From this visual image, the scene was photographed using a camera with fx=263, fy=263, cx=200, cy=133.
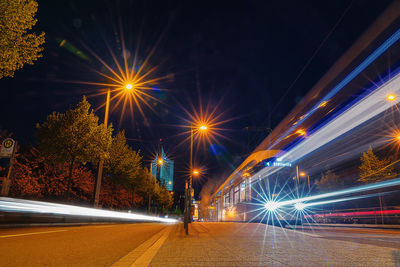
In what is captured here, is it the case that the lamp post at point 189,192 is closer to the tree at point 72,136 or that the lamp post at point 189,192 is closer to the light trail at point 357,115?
the light trail at point 357,115

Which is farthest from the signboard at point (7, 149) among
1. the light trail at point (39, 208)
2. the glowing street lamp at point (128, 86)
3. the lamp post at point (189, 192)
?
the lamp post at point (189, 192)

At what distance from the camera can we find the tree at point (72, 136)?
1638cm

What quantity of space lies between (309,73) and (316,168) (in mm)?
7162

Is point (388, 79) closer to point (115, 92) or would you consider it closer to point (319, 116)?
point (319, 116)

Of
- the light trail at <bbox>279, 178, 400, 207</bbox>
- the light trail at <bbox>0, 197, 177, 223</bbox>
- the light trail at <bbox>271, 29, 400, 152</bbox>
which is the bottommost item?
the light trail at <bbox>0, 197, 177, 223</bbox>

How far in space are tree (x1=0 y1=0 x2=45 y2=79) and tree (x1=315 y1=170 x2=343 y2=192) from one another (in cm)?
3348

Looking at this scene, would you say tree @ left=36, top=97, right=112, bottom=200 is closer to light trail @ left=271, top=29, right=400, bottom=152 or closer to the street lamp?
light trail @ left=271, top=29, right=400, bottom=152

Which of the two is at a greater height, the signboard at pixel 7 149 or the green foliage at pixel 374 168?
the green foliage at pixel 374 168

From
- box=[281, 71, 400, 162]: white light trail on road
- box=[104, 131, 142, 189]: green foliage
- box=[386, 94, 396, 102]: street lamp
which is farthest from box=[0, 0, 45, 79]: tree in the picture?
box=[104, 131, 142, 189]: green foliage

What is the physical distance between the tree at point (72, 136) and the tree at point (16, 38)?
738 centimetres

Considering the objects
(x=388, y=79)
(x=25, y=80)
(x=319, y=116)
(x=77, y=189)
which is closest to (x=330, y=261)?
(x=388, y=79)

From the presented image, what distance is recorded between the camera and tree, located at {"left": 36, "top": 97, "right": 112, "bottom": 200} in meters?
16.4

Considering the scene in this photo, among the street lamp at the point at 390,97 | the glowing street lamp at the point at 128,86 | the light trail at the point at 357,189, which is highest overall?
the glowing street lamp at the point at 128,86

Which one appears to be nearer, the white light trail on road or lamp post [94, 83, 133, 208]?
the white light trail on road
